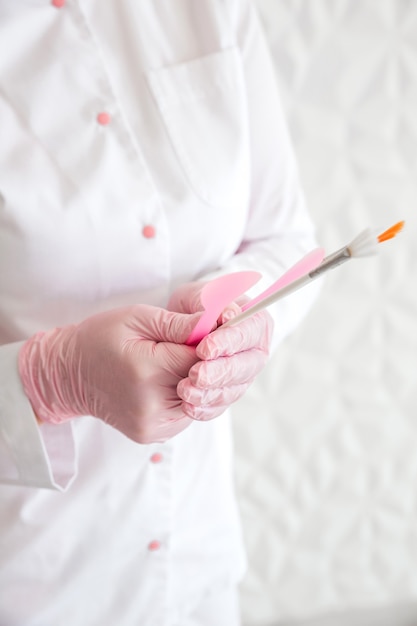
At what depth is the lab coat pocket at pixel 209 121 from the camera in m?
0.74

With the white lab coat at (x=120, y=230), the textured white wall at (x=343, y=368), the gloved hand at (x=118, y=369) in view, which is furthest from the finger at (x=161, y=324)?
the textured white wall at (x=343, y=368)

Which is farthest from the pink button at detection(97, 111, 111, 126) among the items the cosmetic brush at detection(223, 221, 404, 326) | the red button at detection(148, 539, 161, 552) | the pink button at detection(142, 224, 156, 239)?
the red button at detection(148, 539, 161, 552)

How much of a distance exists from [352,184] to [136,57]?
47cm

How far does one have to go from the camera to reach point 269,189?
847 mm

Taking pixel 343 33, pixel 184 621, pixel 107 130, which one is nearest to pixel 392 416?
pixel 184 621

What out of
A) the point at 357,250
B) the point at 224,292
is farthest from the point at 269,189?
the point at 357,250

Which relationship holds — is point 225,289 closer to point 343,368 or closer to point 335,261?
point 335,261

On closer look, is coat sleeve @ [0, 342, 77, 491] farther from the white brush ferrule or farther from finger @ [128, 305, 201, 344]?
the white brush ferrule

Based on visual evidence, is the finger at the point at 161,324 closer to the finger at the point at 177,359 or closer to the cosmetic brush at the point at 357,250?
the finger at the point at 177,359

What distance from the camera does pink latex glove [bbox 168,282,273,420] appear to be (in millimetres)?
560

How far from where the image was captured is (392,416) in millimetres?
1257

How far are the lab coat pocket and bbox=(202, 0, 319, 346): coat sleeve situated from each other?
0.04 m

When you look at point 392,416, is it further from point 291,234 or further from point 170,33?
point 170,33

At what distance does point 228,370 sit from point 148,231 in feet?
0.67
